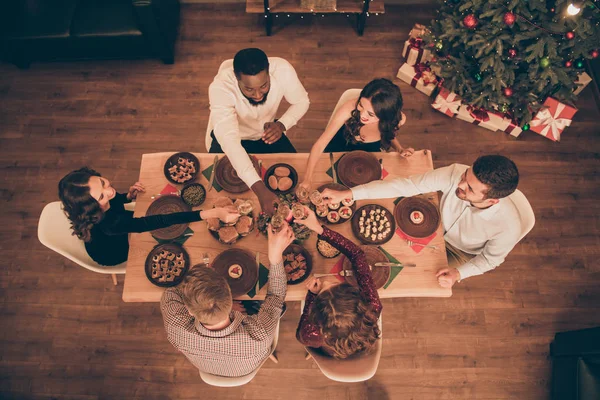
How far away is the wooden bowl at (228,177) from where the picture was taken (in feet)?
7.47

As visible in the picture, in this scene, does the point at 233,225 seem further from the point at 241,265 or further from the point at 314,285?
the point at 314,285

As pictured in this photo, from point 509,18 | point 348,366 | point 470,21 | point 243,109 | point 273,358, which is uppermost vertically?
point 509,18

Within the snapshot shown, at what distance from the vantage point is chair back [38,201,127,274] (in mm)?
2197

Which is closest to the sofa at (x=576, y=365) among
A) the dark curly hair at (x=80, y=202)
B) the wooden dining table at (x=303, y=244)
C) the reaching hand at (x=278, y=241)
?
the wooden dining table at (x=303, y=244)

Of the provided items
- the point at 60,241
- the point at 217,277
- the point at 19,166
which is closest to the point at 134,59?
the point at 19,166

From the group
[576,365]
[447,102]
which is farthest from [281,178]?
[576,365]

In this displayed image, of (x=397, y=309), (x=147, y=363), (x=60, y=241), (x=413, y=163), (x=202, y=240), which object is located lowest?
(x=147, y=363)

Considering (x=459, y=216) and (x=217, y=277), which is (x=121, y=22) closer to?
(x=217, y=277)

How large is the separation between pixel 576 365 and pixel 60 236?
3536 mm

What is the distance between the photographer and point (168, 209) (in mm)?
2223

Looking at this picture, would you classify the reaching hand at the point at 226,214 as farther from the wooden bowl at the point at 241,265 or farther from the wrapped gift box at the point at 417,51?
the wrapped gift box at the point at 417,51

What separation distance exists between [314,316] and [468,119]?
2739 mm

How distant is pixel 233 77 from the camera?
2412mm

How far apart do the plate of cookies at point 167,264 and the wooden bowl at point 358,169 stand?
104 centimetres
